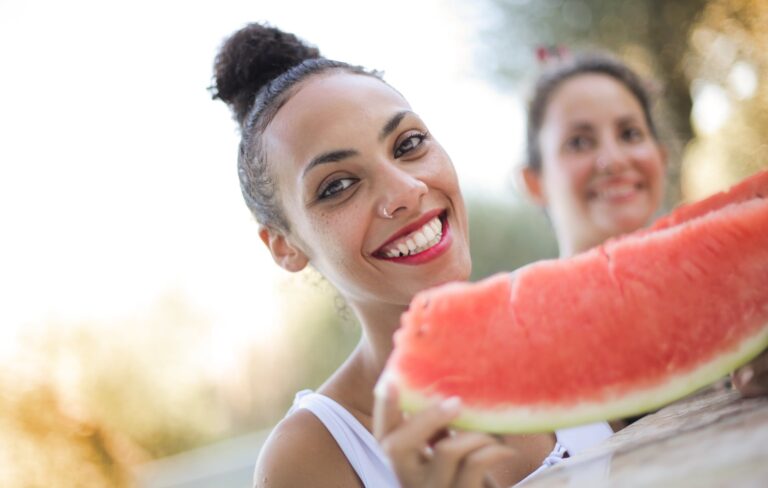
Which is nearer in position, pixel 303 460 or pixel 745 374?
pixel 745 374

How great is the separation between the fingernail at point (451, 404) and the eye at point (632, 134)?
197cm

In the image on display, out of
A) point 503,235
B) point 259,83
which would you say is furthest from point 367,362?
point 503,235

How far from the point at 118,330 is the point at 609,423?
24.1 ft

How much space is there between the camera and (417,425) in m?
0.83

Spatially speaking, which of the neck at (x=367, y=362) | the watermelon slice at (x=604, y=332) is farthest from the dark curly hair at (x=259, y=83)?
the watermelon slice at (x=604, y=332)

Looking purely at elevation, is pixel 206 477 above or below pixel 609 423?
below

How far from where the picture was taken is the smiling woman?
1.43 m

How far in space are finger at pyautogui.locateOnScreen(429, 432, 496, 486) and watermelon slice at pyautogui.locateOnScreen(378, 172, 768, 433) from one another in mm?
107

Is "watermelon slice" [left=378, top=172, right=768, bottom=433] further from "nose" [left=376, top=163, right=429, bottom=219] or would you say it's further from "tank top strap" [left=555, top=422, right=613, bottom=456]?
"tank top strap" [left=555, top=422, right=613, bottom=456]

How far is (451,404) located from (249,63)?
1.34 metres

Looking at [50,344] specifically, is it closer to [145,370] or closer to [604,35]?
[145,370]

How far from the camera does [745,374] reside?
1.05 metres

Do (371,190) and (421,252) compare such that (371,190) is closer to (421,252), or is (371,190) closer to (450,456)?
(421,252)

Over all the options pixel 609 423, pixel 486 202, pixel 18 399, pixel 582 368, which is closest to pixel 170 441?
pixel 18 399
